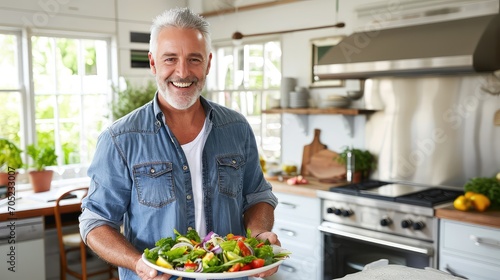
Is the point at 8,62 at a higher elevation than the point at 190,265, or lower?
higher

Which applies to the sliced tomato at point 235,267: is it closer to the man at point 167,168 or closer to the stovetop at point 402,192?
the man at point 167,168

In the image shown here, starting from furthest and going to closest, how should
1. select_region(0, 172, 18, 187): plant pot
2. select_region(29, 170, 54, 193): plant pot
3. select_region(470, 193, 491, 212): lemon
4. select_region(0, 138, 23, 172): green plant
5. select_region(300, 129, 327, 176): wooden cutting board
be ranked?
select_region(300, 129, 327, 176): wooden cutting board → select_region(29, 170, 54, 193): plant pot → select_region(0, 138, 23, 172): green plant → select_region(0, 172, 18, 187): plant pot → select_region(470, 193, 491, 212): lemon

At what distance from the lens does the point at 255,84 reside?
5.10 m

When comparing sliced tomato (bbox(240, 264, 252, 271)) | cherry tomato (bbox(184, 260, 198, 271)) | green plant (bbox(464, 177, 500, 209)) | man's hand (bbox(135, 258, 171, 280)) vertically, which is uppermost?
cherry tomato (bbox(184, 260, 198, 271))

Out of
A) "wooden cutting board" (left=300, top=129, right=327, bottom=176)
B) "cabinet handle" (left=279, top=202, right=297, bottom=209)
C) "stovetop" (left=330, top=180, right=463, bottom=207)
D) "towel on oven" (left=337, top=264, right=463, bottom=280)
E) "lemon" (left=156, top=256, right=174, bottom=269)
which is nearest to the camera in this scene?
"lemon" (left=156, top=256, right=174, bottom=269)

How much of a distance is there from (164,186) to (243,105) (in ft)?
11.9

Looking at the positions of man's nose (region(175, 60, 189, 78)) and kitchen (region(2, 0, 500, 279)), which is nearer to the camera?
man's nose (region(175, 60, 189, 78))

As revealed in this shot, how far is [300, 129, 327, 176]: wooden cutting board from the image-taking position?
4.57 metres

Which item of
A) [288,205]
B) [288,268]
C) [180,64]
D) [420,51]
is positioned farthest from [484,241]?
[180,64]

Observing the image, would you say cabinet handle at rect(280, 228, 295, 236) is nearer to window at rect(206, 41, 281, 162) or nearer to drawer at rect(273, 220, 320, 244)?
drawer at rect(273, 220, 320, 244)

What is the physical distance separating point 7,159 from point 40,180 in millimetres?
352

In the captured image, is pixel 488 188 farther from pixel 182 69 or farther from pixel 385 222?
pixel 182 69

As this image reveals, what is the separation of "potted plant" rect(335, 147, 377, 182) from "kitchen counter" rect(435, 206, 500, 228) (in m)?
1.06

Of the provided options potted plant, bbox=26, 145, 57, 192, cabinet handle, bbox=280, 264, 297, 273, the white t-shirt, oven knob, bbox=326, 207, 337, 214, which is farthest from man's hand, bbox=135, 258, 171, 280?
potted plant, bbox=26, 145, 57, 192
